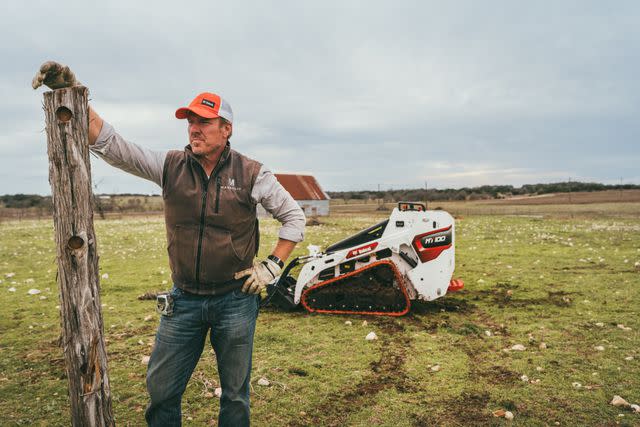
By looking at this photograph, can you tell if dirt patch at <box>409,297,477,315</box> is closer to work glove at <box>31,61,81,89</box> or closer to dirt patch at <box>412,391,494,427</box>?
dirt patch at <box>412,391,494,427</box>

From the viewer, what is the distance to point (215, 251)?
10.2ft

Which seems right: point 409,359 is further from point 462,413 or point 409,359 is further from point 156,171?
point 156,171

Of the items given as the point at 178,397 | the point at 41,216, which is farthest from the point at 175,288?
the point at 41,216

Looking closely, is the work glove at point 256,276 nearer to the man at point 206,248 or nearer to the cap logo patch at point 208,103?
the man at point 206,248

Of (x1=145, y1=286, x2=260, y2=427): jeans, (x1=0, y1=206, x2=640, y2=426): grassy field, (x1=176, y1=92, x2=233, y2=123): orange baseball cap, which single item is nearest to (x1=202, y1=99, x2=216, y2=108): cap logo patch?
(x1=176, y1=92, x2=233, y2=123): orange baseball cap

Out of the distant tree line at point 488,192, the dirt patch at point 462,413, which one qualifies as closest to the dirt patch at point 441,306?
the dirt patch at point 462,413

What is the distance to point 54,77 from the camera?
2754 millimetres

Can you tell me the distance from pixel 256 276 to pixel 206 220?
0.53 metres

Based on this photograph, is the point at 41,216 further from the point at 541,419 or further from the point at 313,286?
the point at 541,419

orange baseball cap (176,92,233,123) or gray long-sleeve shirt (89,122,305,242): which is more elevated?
orange baseball cap (176,92,233,123)

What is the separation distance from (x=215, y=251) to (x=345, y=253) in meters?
4.33

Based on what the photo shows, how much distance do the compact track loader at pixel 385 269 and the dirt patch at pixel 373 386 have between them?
1018mm

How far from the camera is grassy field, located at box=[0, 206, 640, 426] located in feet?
13.8

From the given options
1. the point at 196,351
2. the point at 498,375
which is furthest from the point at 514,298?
the point at 196,351
